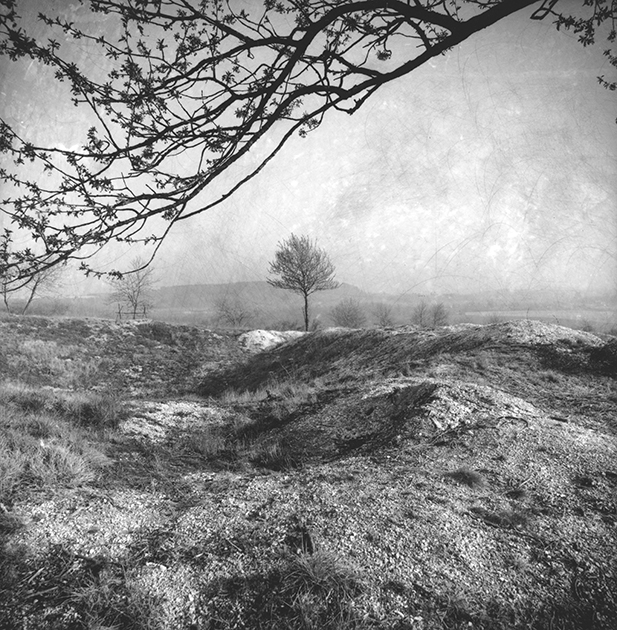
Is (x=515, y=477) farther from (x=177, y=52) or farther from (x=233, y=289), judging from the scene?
(x=233, y=289)

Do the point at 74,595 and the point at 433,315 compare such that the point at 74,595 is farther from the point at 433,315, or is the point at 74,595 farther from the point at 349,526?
the point at 433,315

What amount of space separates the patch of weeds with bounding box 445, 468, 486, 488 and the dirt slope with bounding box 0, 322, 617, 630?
0.07ft

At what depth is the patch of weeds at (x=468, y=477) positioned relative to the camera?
137 inches

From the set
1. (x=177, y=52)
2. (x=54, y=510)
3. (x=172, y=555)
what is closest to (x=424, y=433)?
(x=172, y=555)

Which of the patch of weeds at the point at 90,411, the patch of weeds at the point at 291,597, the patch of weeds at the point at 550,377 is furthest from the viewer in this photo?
the patch of weeds at the point at 550,377

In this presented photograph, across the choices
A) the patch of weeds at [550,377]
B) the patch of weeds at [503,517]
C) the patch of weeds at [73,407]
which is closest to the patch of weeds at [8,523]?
the patch of weeds at [73,407]

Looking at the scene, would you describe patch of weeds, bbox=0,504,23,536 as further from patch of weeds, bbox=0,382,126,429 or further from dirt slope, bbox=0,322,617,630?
patch of weeds, bbox=0,382,126,429

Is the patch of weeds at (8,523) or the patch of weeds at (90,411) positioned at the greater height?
the patch of weeds at (8,523)

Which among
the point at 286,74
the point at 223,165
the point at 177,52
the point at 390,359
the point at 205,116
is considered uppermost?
the point at 177,52

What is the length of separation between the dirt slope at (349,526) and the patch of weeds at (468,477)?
22 millimetres

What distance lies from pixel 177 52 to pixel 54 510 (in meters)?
3.98

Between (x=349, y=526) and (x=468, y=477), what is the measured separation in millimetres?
1579

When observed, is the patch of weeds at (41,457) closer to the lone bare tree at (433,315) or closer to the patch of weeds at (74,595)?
the patch of weeds at (74,595)

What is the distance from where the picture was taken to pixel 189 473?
4234mm
